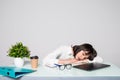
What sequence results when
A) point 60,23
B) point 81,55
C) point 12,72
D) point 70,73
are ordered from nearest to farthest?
point 12,72 < point 70,73 < point 81,55 < point 60,23

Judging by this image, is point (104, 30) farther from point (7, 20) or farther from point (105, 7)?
point (7, 20)

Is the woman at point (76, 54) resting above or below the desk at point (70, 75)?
above

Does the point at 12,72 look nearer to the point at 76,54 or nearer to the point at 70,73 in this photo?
the point at 70,73

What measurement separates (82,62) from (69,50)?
12.1 inches

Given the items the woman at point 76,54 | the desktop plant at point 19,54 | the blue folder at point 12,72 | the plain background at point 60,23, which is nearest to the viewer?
the blue folder at point 12,72

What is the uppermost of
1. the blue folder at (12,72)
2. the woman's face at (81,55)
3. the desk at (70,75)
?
the woman's face at (81,55)

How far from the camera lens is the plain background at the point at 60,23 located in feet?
9.75

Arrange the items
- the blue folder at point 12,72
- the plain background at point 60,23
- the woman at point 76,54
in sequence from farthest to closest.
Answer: the plain background at point 60,23, the woman at point 76,54, the blue folder at point 12,72

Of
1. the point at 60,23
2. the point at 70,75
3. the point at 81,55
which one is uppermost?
the point at 60,23

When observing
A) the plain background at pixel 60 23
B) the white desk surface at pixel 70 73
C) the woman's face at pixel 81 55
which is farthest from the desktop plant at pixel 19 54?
the plain background at pixel 60 23

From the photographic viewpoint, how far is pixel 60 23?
2.98 metres

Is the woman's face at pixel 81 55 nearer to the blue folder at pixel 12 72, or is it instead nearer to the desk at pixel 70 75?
the desk at pixel 70 75

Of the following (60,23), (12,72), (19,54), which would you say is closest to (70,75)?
(12,72)

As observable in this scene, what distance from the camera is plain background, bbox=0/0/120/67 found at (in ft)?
9.75
